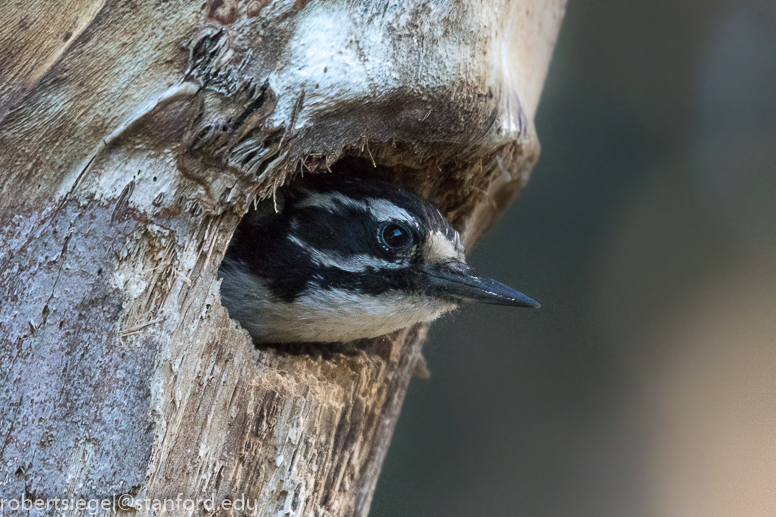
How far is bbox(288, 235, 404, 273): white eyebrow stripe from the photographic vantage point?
7.86 ft

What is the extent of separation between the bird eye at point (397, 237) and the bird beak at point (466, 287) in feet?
0.43

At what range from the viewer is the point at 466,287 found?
7.75 feet

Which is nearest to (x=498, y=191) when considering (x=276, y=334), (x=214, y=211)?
(x=276, y=334)

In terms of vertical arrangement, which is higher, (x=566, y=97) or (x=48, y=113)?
(x=566, y=97)

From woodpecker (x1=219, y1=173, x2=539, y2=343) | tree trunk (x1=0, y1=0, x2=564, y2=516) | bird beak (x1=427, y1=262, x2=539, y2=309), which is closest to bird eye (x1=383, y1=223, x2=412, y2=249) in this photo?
woodpecker (x1=219, y1=173, x2=539, y2=343)

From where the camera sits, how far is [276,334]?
2.47m

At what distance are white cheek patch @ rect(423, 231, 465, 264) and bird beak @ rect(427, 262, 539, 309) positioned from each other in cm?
2

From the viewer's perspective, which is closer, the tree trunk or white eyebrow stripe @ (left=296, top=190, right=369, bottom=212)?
the tree trunk

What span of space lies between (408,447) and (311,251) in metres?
2.94

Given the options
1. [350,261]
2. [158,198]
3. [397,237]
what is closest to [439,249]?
[397,237]

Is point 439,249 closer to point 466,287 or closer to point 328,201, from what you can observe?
point 466,287

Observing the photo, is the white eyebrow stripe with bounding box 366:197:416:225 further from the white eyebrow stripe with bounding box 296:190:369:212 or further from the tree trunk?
the tree trunk

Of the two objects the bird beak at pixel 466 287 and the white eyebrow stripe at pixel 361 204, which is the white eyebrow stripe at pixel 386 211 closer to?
the white eyebrow stripe at pixel 361 204

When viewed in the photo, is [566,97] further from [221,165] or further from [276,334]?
[221,165]
